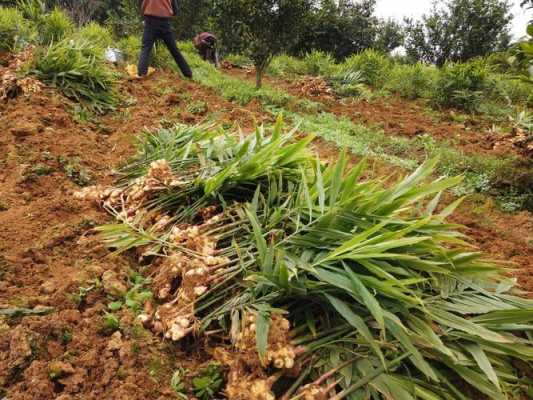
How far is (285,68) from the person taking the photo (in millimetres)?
9258

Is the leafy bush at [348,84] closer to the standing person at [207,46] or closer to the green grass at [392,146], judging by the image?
the green grass at [392,146]

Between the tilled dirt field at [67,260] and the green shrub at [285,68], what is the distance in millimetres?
5697

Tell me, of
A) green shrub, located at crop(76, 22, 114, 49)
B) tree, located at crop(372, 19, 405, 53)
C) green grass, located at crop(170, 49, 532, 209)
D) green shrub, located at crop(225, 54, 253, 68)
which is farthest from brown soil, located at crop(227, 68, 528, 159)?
tree, located at crop(372, 19, 405, 53)

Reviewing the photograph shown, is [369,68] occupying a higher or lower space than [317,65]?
higher

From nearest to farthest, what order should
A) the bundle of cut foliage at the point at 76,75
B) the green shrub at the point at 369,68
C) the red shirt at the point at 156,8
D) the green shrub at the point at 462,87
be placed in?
the bundle of cut foliage at the point at 76,75
the red shirt at the point at 156,8
the green shrub at the point at 462,87
the green shrub at the point at 369,68

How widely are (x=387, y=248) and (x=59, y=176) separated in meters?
2.14

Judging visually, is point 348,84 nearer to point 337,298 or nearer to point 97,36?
point 97,36

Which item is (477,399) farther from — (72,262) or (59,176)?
(59,176)

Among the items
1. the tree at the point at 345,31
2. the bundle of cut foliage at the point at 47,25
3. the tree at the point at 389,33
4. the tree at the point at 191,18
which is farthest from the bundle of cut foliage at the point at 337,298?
the tree at the point at 389,33

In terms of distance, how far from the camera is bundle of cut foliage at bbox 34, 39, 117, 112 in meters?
4.05

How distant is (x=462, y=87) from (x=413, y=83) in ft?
3.24

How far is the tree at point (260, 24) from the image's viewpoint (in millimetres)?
5797

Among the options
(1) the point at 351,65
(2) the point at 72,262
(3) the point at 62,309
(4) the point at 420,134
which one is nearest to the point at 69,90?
(2) the point at 72,262

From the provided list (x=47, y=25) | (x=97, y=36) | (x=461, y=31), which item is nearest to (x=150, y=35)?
(x=97, y=36)
